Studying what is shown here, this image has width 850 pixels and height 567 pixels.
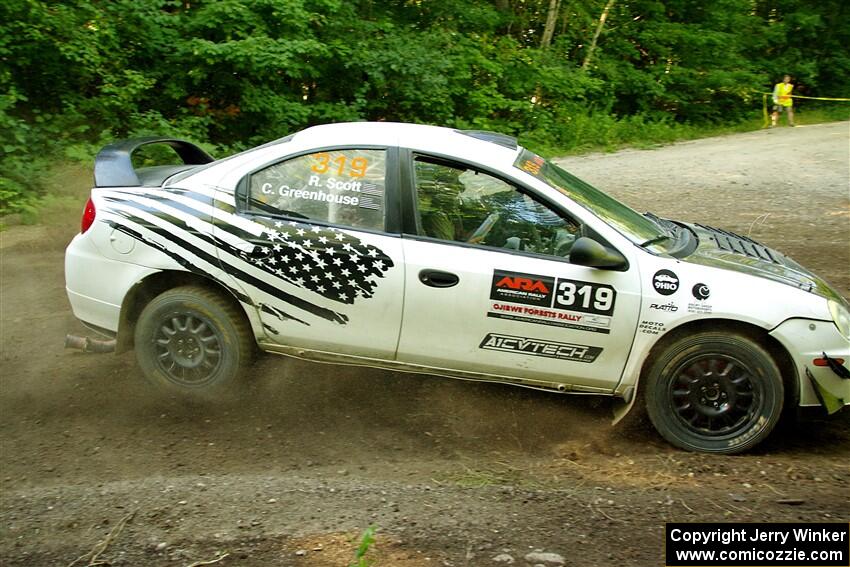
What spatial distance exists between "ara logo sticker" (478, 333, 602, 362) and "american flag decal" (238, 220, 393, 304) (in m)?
0.75

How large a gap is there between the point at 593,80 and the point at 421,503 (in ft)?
→ 53.6

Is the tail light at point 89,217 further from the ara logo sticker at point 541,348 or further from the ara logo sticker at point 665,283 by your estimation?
the ara logo sticker at point 665,283

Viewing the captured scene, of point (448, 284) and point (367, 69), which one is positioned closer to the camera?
point (448, 284)

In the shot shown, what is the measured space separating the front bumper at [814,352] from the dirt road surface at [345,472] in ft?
1.30

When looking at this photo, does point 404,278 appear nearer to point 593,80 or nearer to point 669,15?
point 593,80

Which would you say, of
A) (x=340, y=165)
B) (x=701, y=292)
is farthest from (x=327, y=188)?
(x=701, y=292)

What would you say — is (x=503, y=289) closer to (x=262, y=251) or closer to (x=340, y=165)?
(x=340, y=165)

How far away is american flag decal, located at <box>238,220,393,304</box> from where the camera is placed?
4730 mm

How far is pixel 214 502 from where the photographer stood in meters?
4.10

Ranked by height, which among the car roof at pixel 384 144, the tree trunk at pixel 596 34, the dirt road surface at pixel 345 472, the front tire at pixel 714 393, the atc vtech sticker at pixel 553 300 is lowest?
the dirt road surface at pixel 345 472

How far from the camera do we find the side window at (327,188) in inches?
190

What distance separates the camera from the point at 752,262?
488 cm

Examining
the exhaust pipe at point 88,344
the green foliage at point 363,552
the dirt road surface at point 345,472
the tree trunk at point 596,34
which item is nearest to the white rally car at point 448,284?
the exhaust pipe at point 88,344

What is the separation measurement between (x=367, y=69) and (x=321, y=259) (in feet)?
33.3
